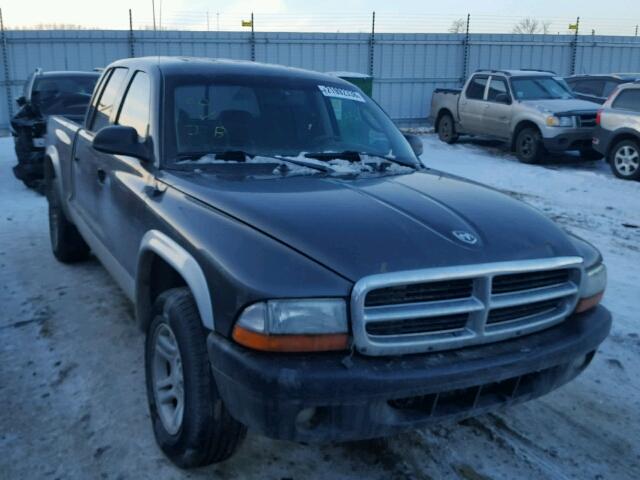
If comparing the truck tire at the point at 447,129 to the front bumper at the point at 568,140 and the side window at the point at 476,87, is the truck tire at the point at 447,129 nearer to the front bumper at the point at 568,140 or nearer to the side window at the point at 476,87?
the side window at the point at 476,87

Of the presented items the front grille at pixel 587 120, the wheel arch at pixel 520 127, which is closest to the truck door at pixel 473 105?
the wheel arch at pixel 520 127

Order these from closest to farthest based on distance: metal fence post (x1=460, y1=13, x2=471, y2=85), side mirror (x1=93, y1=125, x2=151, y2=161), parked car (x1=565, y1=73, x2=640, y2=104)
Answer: side mirror (x1=93, y1=125, x2=151, y2=161)
parked car (x1=565, y1=73, x2=640, y2=104)
metal fence post (x1=460, y1=13, x2=471, y2=85)

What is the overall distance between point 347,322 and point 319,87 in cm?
237

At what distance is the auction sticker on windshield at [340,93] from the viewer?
14.4 ft

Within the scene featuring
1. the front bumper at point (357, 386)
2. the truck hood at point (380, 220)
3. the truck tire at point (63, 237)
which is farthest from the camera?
the truck tire at point (63, 237)

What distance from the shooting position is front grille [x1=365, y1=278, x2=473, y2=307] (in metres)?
2.45

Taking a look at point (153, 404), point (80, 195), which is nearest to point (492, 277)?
point (153, 404)

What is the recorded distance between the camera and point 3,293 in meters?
5.34

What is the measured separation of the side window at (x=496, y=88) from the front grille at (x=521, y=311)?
12181 mm

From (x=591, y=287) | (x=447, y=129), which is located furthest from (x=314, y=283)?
(x=447, y=129)

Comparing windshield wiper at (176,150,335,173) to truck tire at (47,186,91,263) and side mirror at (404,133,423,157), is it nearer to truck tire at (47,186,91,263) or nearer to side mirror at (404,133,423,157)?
side mirror at (404,133,423,157)

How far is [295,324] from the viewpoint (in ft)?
7.81

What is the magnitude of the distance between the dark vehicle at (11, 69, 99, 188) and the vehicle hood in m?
8.49

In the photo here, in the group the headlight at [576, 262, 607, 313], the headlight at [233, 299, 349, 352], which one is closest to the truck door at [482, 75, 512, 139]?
the headlight at [576, 262, 607, 313]
